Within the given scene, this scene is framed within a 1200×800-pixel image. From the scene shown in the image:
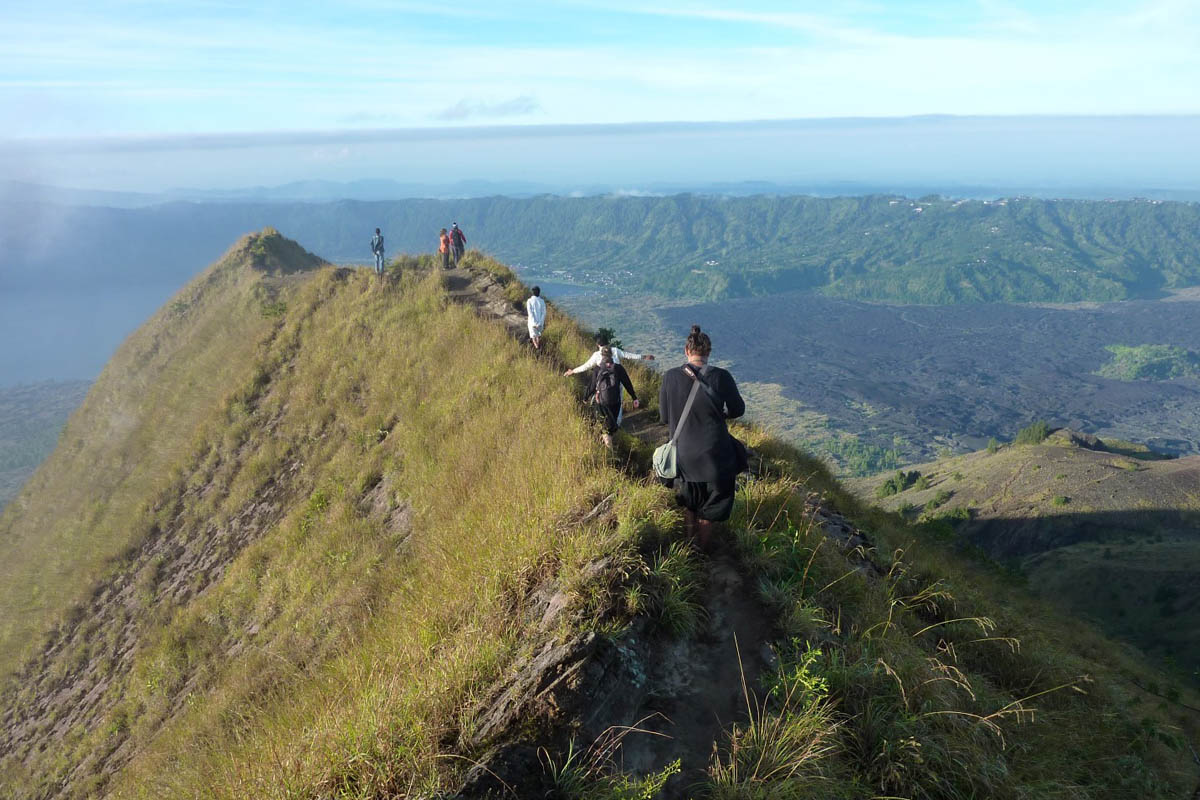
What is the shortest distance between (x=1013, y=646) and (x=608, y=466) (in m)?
4.95

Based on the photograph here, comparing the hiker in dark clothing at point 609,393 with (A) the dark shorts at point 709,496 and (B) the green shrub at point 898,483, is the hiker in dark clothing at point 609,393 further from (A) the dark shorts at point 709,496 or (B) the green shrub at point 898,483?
(B) the green shrub at point 898,483

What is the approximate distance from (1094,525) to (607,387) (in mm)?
54920

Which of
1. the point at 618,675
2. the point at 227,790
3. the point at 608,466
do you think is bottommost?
the point at 227,790

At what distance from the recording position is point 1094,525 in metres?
46.9

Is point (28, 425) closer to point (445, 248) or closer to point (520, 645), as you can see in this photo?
point (445, 248)

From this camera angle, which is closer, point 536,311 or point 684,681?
point 684,681

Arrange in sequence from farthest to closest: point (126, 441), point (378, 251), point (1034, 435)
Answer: point (1034, 435), point (378, 251), point (126, 441)

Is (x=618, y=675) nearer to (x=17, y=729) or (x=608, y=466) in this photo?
(x=608, y=466)

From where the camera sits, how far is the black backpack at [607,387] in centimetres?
839

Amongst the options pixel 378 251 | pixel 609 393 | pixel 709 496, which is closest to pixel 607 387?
pixel 609 393

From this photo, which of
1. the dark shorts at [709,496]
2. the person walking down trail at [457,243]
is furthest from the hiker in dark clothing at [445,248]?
the dark shorts at [709,496]

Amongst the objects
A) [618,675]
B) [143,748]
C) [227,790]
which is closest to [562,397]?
[618,675]

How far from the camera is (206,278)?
30.3 meters

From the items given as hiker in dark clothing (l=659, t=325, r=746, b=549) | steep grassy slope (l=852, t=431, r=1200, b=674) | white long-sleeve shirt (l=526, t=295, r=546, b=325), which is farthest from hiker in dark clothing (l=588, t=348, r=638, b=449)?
steep grassy slope (l=852, t=431, r=1200, b=674)
